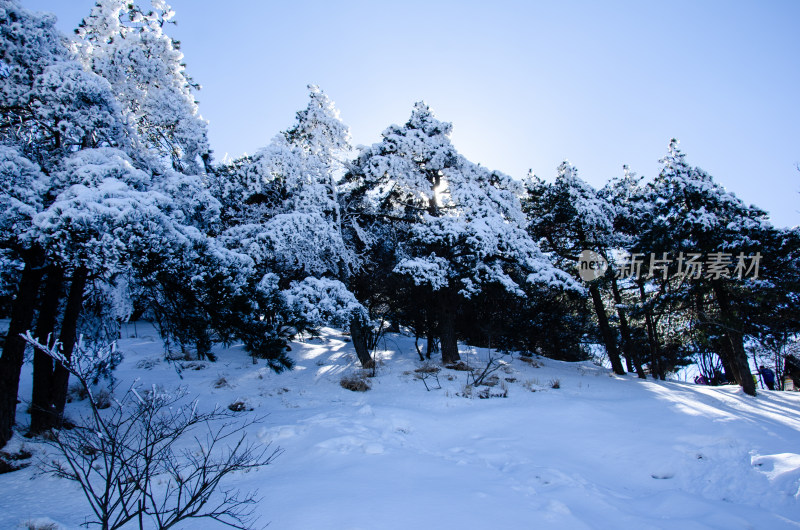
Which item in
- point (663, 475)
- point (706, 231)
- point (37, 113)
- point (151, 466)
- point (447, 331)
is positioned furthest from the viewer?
point (447, 331)

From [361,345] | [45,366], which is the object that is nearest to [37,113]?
[45,366]

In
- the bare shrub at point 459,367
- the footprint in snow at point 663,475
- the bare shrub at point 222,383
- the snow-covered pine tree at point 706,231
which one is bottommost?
the footprint in snow at point 663,475

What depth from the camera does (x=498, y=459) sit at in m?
5.83

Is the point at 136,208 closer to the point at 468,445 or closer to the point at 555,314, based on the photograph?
the point at 468,445

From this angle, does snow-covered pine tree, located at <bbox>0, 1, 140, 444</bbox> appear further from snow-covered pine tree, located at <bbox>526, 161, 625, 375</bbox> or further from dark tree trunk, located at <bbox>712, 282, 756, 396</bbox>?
dark tree trunk, located at <bbox>712, 282, 756, 396</bbox>

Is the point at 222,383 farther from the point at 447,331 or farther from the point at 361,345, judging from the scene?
the point at 447,331

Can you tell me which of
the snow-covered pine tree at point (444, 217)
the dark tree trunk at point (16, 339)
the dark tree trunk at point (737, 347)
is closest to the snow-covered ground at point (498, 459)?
the dark tree trunk at point (16, 339)

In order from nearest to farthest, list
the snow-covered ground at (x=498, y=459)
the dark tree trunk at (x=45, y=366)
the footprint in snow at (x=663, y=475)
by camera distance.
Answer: the snow-covered ground at (x=498, y=459) → the footprint in snow at (x=663, y=475) → the dark tree trunk at (x=45, y=366)

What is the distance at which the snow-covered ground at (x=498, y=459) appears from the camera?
3.94 m

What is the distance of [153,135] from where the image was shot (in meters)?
8.73

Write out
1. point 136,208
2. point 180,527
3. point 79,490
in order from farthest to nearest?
point 136,208 → point 79,490 → point 180,527

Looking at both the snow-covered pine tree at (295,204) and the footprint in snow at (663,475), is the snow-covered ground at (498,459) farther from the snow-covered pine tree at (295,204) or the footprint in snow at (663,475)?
the snow-covered pine tree at (295,204)

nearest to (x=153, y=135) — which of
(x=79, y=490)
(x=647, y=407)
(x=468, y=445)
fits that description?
(x=79, y=490)

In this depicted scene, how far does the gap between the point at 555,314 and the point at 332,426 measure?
13.4 meters
